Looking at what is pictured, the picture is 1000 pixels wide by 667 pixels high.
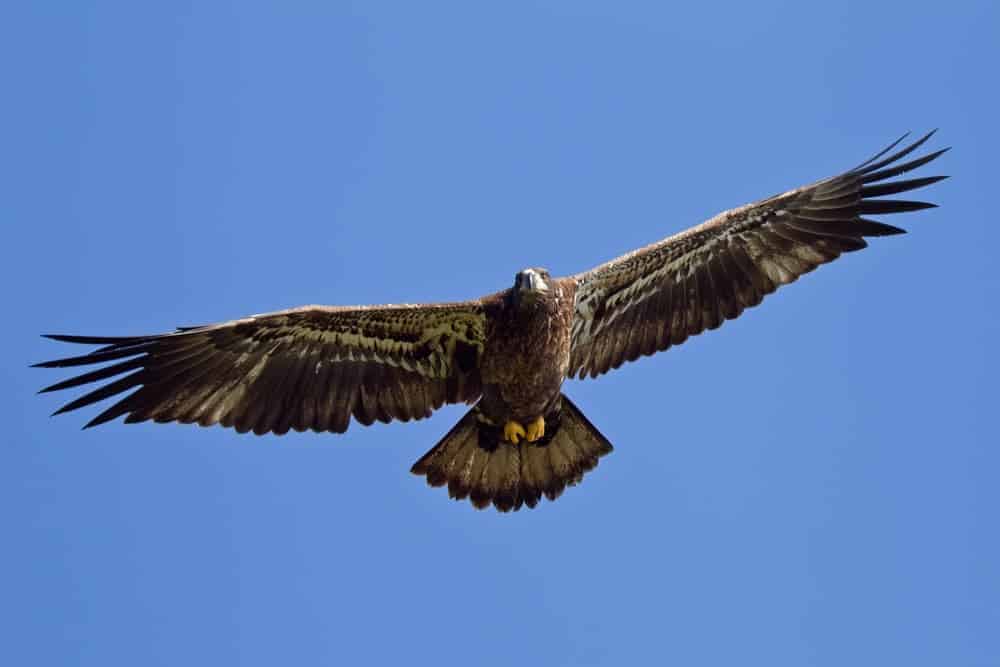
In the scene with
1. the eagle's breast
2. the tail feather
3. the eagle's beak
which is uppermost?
the eagle's beak

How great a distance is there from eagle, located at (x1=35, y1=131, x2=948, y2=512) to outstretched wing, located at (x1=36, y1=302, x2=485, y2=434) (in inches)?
0.5

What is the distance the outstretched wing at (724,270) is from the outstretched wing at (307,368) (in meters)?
1.40

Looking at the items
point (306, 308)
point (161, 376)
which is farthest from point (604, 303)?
point (161, 376)

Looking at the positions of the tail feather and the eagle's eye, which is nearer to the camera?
the eagle's eye

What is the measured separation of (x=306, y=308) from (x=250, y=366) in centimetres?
83

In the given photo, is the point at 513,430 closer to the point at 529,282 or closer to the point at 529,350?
the point at 529,350

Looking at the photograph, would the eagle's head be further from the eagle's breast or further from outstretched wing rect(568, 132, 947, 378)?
outstretched wing rect(568, 132, 947, 378)

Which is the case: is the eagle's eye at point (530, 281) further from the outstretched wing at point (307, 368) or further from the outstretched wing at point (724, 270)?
the outstretched wing at point (724, 270)

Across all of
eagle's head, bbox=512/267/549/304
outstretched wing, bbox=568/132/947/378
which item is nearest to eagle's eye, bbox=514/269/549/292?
eagle's head, bbox=512/267/549/304

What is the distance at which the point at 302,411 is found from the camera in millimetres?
14125

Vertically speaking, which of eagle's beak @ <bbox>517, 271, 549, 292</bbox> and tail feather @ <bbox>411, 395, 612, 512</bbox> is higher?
eagle's beak @ <bbox>517, 271, 549, 292</bbox>

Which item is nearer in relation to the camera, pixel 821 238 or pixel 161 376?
pixel 161 376

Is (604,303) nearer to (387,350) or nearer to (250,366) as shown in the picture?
(387,350)

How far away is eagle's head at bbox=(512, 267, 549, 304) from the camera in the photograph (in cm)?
1346
